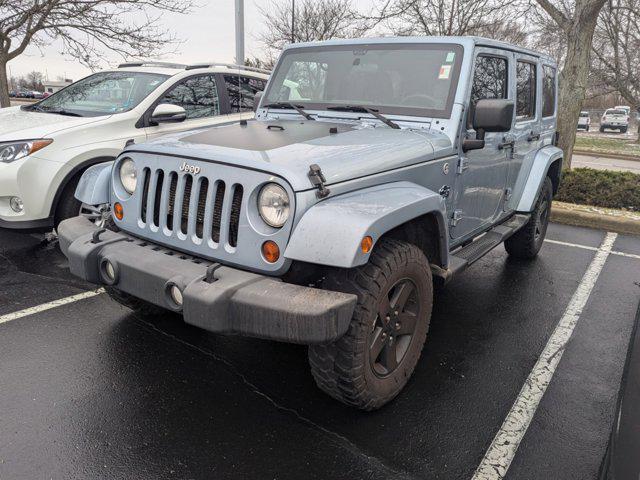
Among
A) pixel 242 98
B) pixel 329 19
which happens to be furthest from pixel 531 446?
pixel 329 19

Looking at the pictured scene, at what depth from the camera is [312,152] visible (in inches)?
106

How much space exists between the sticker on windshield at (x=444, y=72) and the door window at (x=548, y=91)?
2095 mm

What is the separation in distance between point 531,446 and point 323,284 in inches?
52.5

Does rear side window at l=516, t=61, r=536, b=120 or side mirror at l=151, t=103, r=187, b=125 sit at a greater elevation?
rear side window at l=516, t=61, r=536, b=120

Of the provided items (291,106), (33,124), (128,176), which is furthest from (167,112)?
(128,176)

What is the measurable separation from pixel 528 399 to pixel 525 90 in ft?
9.29

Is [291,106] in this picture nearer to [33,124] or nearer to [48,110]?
[33,124]

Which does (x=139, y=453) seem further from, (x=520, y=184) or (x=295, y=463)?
(x=520, y=184)

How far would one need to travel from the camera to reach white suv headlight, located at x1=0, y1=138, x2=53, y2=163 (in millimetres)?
4602

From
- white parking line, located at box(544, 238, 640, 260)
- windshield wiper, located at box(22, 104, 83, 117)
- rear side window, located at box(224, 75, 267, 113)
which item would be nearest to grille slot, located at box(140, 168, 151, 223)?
windshield wiper, located at box(22, 104, 83, 117)

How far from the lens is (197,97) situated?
589cm

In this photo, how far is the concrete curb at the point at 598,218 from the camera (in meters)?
7.04

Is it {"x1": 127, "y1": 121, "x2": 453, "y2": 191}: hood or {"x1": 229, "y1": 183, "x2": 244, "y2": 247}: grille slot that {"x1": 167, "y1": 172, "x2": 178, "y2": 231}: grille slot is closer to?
{"x1": 127, "y1": 121, "x2": 453, "y2": 191}: hood

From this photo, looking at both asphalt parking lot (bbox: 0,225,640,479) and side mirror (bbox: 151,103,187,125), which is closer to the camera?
asphalt parking lot (bbox: 0,225,640,479)
